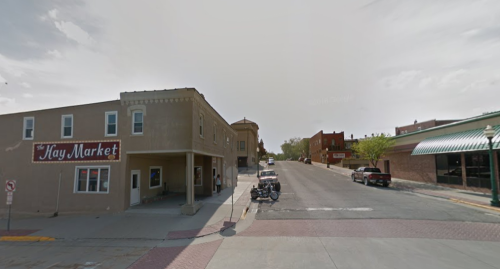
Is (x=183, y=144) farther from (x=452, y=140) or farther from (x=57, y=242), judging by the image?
(x=452, y=140)

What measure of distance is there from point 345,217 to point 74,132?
50.3ft

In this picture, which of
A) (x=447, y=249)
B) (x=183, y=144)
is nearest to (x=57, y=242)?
(x=183, y=144)

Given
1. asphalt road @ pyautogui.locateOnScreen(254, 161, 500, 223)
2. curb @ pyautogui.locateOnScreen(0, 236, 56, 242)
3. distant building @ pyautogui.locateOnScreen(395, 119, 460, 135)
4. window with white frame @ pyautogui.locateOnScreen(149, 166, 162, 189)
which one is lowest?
curb @ pyautogui.locateOnScreen(0, 236, 56, 242)

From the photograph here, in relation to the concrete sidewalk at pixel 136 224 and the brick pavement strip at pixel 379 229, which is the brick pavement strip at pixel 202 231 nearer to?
the concrete sidewalk at pixel 136 224

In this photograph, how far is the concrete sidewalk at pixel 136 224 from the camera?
9.70 metres

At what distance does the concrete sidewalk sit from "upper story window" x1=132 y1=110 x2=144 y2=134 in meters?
4.29

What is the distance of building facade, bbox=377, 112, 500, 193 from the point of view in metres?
16.9

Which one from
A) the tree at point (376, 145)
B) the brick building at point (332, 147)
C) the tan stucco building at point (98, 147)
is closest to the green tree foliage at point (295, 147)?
the brick building at point (332, 147)

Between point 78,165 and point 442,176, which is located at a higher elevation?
point 78,165

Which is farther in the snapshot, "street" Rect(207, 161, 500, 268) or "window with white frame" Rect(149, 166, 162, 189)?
"window with white frame" Rect(149, 166, 162, 189)

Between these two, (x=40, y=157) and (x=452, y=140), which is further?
(x=452, y=140)

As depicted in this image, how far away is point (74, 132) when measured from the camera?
13.8m

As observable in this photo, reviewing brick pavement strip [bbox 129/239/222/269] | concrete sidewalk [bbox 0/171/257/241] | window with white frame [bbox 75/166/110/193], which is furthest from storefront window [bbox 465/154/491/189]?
window with white frame [bbox 75/166/110/193]

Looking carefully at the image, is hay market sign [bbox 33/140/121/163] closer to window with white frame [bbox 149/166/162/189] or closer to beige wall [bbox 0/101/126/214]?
beige wall [bbox 0/101/126/214]
